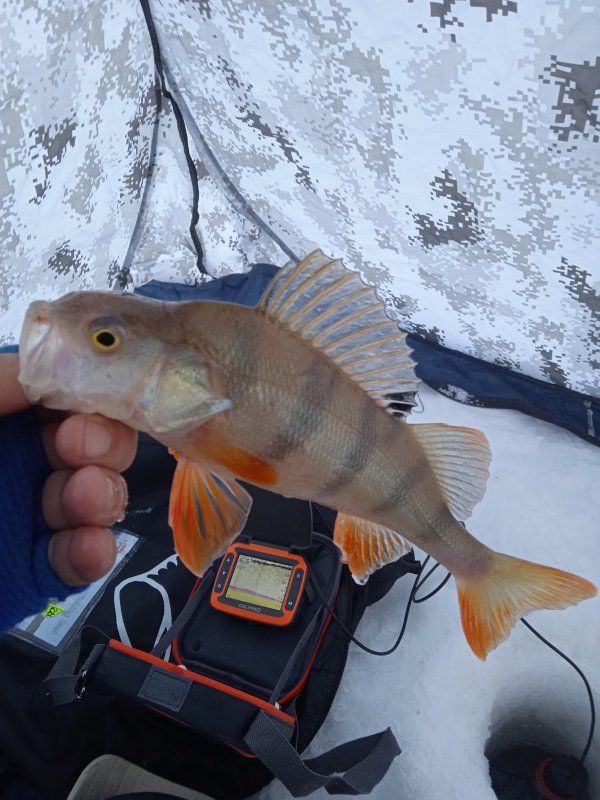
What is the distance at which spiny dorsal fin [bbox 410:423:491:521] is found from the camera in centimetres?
85

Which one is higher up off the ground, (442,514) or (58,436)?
(442,514)

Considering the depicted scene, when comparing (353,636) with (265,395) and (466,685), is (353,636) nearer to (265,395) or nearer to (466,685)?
(466,685)

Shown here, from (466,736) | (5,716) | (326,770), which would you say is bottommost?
(5,716)

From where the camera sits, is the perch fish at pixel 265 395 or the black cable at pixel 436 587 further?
the black cable at pixel 436 587

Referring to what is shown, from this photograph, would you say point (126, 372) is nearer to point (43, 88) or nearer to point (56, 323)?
point (56, 323)

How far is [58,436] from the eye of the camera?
0.75 m

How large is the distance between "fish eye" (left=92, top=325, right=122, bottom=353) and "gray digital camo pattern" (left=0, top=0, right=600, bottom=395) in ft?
3.07

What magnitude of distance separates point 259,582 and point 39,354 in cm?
80

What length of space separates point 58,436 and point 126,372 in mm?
147

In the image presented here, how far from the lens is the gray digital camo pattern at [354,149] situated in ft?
3.86

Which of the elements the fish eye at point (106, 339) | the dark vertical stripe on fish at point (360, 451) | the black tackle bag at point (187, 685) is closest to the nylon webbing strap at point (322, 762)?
the black tackle bag at point (187, 685)

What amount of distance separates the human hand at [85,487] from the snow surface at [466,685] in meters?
0.79

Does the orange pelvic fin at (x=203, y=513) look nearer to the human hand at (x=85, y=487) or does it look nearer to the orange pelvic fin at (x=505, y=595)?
the human hand at (x=85, y=487)

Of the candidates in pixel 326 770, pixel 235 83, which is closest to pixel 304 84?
pixel 235 83
